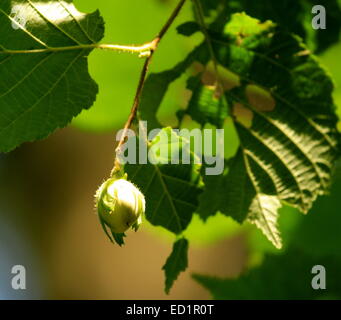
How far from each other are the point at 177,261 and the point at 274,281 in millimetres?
732

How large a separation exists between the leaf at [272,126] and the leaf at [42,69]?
0.94 ft

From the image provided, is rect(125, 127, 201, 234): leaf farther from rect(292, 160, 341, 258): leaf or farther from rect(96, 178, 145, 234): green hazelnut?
rect(292, 160, 341, 258): leaf

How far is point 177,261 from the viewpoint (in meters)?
1.16

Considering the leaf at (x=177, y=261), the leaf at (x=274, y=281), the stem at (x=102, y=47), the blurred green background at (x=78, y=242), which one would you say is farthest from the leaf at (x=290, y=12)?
the blurred green background at (x=78, y=242)

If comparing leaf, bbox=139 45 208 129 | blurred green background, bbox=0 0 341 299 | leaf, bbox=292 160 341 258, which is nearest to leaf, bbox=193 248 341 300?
leaf, bbox=292 160 341 258

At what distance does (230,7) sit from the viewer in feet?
4.37

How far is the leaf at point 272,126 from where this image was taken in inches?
49.0

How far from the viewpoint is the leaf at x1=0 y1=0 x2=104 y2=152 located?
1065 mm

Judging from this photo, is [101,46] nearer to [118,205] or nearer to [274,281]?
[118,205]

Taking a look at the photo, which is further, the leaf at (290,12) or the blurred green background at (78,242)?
the blurred green background at (78,242)

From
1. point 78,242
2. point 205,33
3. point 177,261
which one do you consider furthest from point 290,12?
point 78,242

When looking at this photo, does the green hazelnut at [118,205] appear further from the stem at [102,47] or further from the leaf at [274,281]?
the leaf at [274,281]

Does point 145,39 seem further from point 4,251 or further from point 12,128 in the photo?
point 4,251

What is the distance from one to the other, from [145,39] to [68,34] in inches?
24.4
